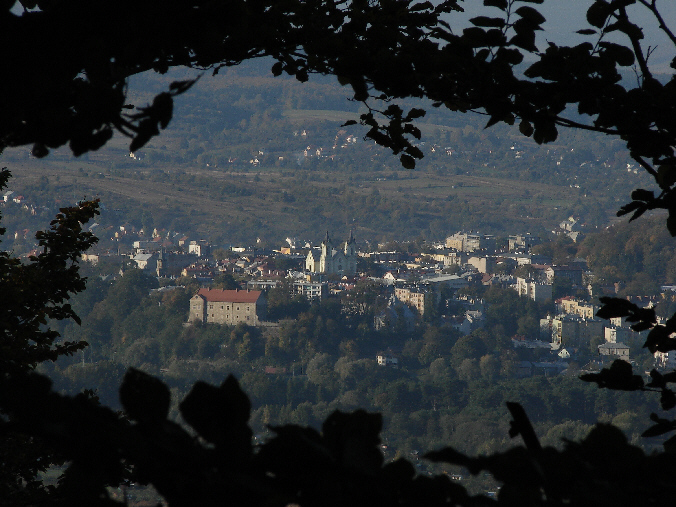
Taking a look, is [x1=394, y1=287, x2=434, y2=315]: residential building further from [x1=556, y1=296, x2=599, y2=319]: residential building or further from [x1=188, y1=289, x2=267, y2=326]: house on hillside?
[x1=188, y1=289, x2=267, y2=326]: house on hillside

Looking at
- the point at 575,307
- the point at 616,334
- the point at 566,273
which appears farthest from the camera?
the point at 566,273

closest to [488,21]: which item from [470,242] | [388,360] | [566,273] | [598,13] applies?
[598,13]

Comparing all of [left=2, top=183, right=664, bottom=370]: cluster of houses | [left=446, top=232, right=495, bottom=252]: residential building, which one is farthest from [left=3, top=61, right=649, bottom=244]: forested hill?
[left=446, top=232, right=495, bottom=252]: residential building

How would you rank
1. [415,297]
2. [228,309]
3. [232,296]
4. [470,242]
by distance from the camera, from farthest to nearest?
[470,242]
[415,297]
[232,296]
[228,309]

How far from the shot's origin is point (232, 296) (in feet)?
117

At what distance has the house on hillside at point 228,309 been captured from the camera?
34844mm

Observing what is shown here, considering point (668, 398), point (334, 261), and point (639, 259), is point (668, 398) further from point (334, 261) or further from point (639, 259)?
point (334, 261)

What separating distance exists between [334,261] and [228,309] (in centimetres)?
1345

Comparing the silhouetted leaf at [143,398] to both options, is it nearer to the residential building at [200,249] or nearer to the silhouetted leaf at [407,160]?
the silhouetted leaf at [407,160]

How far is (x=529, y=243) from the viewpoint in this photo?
57094mm

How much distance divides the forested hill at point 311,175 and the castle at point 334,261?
15.0m

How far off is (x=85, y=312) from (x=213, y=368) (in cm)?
950

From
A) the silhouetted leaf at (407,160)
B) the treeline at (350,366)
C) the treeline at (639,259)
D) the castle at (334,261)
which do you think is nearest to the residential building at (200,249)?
the castle at (334,261)

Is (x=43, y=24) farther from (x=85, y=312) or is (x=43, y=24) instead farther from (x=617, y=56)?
(x=85, y=312)
